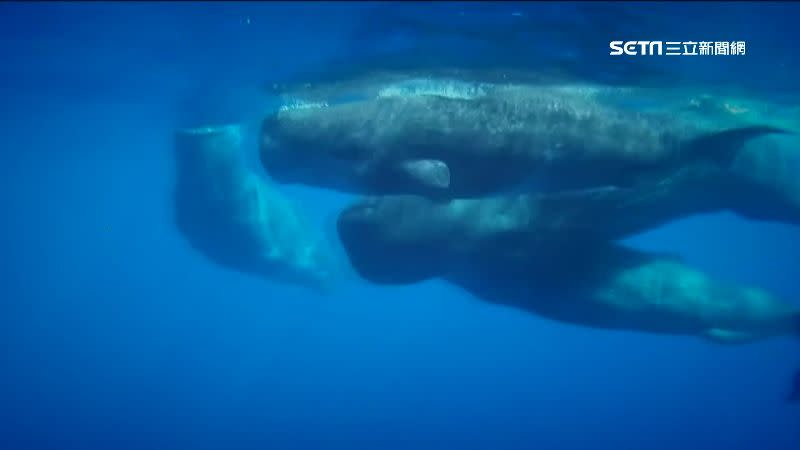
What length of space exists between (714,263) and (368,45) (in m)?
71.3

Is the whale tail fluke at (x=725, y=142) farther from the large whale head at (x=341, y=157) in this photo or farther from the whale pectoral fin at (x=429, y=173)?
the large whale head at (x=341, y=157)

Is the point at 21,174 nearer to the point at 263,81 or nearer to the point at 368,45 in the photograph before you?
the point at 263,81

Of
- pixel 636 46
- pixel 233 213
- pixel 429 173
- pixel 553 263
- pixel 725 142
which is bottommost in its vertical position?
pixel 553 263

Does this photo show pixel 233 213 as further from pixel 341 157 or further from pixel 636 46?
pixel 636 46

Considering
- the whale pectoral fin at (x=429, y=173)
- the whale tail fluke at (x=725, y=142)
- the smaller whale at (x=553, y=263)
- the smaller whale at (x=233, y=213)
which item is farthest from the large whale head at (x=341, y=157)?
the smaller whale at (x=233, y=213)

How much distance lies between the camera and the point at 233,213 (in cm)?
1862

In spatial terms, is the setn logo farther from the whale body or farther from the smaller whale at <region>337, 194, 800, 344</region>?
the smaller whale at <region>337, 194, 800, 344</region>

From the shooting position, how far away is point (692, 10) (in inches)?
393

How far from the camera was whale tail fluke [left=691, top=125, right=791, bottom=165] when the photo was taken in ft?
34.9

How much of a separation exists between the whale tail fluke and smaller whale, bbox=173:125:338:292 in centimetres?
1292

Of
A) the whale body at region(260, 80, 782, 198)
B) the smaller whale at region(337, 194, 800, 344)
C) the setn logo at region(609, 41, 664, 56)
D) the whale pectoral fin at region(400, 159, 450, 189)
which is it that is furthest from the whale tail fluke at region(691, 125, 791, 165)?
the whale pectoral fin at region(400, 159, 450, 189)

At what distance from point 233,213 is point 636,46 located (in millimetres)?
12271

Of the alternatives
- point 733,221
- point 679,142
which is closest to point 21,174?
point 679,142

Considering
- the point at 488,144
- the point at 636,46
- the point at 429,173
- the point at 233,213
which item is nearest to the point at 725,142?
the point at 636,46
